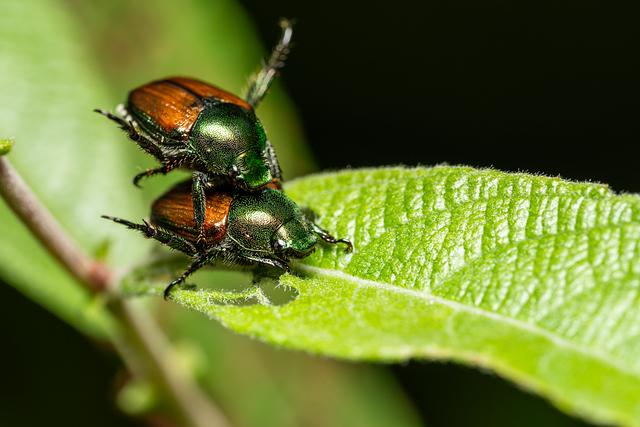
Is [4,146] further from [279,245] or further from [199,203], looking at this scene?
[279,245]

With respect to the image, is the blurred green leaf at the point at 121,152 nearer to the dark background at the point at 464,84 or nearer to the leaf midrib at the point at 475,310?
the dark background at the point at 464,84

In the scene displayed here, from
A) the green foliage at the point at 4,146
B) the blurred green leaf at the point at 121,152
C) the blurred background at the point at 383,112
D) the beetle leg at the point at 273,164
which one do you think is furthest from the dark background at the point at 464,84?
the green foliage at the point at 4,146

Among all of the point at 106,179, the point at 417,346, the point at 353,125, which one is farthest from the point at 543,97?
the point at 417,346

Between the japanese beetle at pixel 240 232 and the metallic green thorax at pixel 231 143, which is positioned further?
the metallic green thorax at pixel 231 143

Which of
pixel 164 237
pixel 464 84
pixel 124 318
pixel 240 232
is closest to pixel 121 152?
pixel 124 318

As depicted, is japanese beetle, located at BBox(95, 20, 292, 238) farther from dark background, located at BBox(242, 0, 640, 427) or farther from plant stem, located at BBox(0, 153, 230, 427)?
dark background, located at BBox(242, 0, 640, 427)

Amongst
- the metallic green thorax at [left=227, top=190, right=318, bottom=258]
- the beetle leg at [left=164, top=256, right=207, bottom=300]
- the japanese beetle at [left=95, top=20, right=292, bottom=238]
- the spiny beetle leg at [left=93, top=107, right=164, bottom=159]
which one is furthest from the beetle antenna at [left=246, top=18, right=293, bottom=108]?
the beetle leg at [left=164, top=256, right=207, bottom=300]
